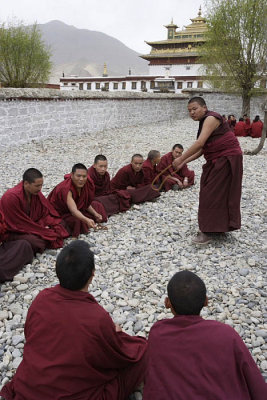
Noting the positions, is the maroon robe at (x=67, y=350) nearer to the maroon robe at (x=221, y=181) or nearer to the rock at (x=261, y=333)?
the rock at (x=261, y=333)

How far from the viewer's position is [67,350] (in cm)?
173

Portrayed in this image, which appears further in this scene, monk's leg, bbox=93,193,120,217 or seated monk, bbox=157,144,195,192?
seated monk, bbox=157,144,195,192

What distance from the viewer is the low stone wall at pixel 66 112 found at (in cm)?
982

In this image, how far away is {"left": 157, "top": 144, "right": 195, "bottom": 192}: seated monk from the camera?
21.5ft

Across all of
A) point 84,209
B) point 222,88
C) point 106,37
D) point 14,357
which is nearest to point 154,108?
point 222,88

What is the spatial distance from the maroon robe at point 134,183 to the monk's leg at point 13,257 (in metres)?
2.40

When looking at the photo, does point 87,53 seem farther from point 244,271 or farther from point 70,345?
point 70,345

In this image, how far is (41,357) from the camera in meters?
1.77

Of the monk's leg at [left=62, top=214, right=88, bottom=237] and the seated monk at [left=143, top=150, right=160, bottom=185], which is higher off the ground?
the seated monk at [left=143, top=150, right=160, bottom=185]

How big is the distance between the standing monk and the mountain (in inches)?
4173

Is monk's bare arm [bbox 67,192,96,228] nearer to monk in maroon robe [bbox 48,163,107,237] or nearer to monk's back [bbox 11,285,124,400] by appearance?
monk in maroon robe [bbox 48,163,107,237]

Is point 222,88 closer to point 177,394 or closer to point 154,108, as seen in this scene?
point 154,108

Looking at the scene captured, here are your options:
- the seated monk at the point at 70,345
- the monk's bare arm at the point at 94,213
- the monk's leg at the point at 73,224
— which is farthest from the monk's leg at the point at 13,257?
the seated monk at the point at 70,345

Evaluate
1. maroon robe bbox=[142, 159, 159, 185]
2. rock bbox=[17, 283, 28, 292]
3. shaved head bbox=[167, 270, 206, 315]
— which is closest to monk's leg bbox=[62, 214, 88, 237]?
rock bbox=[17, 283, 28, 292]
